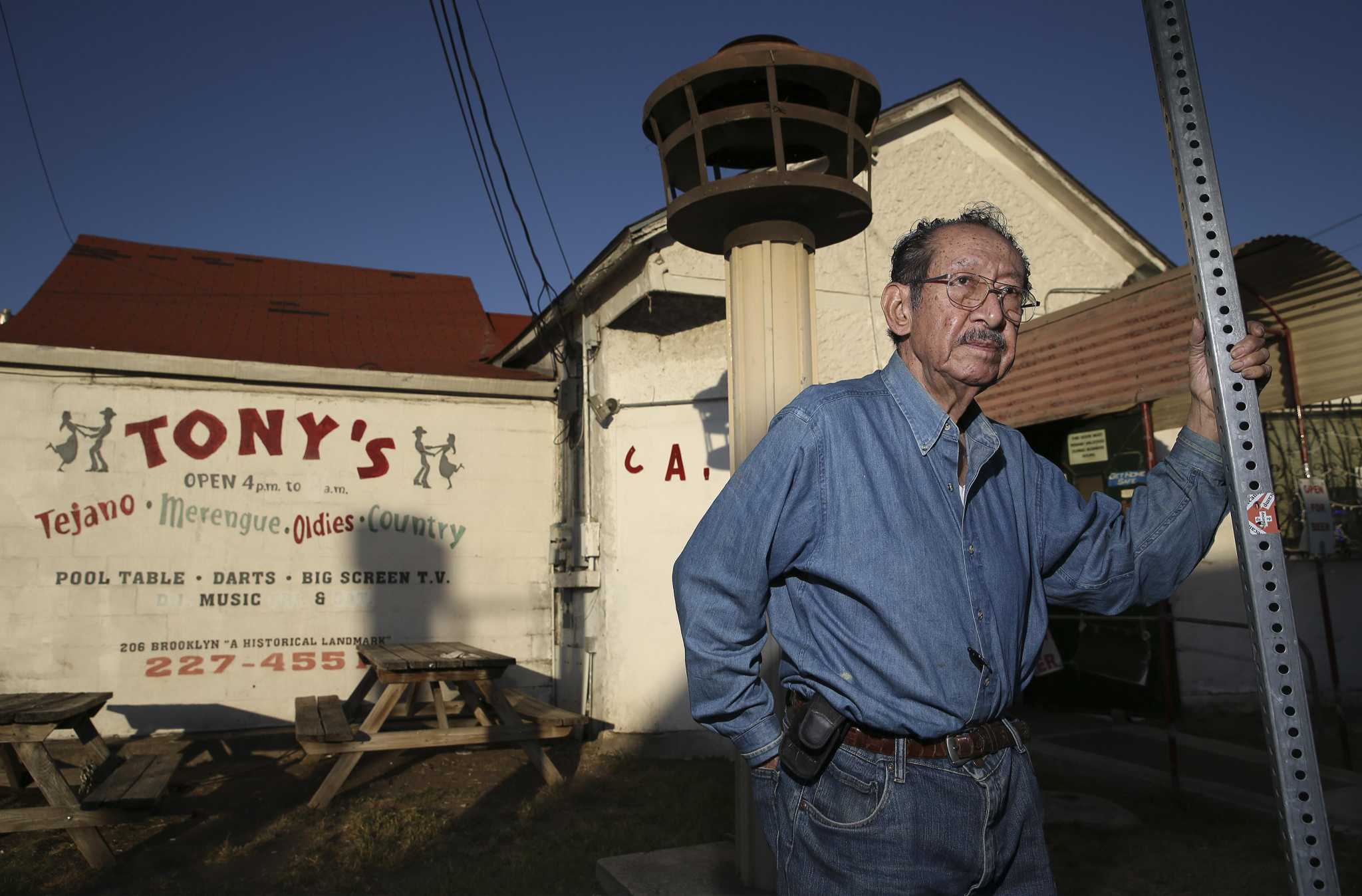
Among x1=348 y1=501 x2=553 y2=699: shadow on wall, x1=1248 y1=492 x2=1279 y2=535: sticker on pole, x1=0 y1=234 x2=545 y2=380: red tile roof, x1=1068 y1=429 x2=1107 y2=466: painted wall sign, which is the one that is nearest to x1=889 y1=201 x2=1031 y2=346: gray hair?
x1=1248 y1=492 x2=1279 y2=535: sticker on pole

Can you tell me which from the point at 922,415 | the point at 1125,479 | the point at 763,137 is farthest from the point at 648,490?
the point at 922,415

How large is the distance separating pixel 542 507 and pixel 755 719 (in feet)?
22.7

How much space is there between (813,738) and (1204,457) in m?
0.98

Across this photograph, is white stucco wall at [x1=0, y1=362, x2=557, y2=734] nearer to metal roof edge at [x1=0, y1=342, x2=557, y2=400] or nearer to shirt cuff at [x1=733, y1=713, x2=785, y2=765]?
metal roof edge at [x1=0, y1=342, x2=557, y2=400]

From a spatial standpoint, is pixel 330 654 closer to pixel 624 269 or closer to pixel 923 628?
pixel 624 269

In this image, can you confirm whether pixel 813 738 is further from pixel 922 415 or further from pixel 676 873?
pixel 676 873

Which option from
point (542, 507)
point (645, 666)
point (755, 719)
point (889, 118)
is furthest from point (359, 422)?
point (755, 719)

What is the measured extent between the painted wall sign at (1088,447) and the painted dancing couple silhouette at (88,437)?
8.03 metres

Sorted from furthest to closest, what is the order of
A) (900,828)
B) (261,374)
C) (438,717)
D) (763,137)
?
(261,374) → (438,717) → (763,137) → (900,828)

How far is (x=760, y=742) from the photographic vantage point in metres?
1.81

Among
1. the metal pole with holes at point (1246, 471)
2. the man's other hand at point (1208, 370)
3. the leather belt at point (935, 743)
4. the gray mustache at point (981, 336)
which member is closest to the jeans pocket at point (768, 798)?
the leather belt at point (935, 743)

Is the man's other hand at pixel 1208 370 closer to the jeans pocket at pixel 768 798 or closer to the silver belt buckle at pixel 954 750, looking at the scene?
the silver belt buckle at pixel 954 750

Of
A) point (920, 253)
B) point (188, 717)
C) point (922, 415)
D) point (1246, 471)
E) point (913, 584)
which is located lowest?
point (188, 717)

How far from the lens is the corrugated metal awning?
18.7ft
